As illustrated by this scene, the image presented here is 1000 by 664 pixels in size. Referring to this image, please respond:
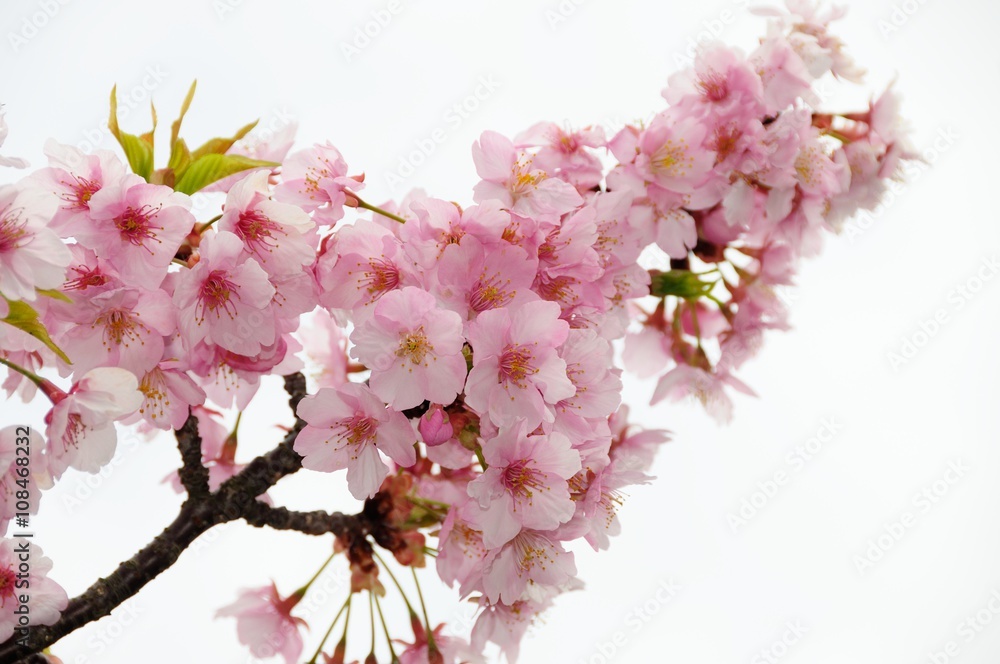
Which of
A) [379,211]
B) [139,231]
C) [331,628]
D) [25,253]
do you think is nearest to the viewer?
[25,253]

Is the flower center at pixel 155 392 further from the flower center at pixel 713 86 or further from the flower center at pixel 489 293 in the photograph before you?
the flower center at pixel 713 86

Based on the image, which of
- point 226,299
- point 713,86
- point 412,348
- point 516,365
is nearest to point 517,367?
point 516,365

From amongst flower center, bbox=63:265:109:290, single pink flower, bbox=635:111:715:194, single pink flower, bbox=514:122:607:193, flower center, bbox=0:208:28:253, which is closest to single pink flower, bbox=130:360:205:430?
flower center, bbox=63:265:109:290

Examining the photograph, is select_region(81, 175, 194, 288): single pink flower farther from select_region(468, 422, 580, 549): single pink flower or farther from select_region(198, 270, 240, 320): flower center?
select_region(468, 422, 580, 549): single pink flower

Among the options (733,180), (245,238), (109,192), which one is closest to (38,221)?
(109,192)

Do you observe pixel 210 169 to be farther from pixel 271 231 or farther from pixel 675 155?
pixel 675 155
